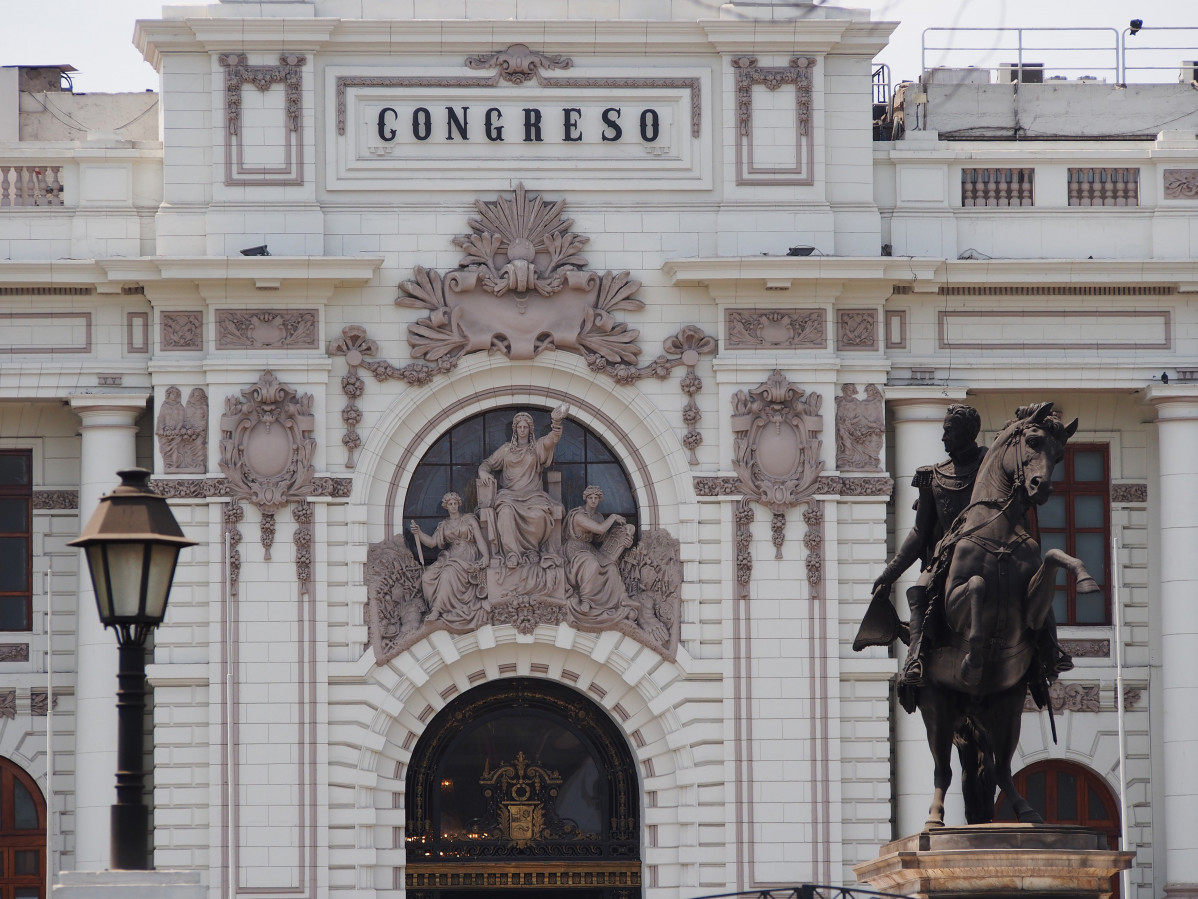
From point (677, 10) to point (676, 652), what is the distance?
8513 mm

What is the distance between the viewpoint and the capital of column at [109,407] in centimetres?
2973

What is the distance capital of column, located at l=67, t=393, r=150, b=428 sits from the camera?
2973cm

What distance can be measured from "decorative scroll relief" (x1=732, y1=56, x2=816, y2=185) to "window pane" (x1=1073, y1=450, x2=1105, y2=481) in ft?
17.8

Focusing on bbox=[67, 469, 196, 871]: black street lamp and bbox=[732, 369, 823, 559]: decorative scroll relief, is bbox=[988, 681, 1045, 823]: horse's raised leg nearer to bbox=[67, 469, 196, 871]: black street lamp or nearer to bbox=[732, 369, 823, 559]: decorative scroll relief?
bbox=[67, 469, 196, 871]: black street lamp

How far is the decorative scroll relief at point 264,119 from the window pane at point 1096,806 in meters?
13.3

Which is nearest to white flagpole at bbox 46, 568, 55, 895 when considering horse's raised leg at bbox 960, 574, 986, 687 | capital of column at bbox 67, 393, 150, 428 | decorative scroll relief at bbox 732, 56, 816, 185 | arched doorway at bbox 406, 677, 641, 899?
capital of column at bbox 67, 393, 150, 428

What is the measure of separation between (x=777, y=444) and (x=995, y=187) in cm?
481

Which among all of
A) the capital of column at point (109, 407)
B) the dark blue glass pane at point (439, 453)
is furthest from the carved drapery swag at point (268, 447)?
the dark blue glass pane at point (439, 453)

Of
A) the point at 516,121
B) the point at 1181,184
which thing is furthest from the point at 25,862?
the point at 1181,184

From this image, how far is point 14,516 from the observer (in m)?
30.9

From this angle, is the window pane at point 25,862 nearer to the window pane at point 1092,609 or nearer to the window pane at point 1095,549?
the window pane at point 1092,609

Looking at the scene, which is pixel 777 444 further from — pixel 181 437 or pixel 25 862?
pixel 25 862

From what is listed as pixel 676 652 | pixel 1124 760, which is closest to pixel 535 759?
pixel 676 652

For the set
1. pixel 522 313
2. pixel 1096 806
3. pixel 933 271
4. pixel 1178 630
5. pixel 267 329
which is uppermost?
pixel 933 271
